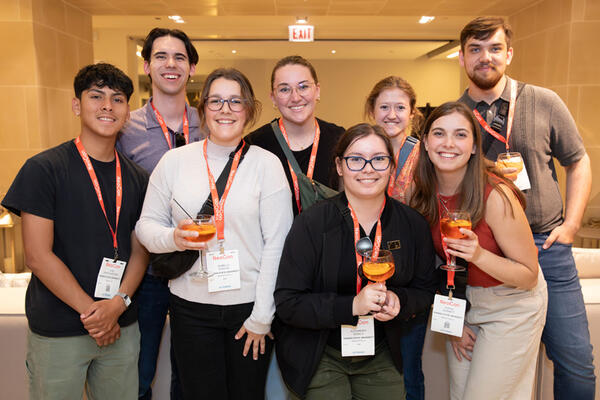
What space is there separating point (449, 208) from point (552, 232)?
664mm

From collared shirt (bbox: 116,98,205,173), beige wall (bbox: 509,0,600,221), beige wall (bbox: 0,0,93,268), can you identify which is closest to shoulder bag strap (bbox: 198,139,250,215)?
collared shirt (bbox: 116,98,205,173)

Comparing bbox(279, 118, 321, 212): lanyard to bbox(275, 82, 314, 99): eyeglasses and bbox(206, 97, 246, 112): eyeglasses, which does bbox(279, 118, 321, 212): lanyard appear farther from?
bbox(206, 97, 246, 112): eyeglasses

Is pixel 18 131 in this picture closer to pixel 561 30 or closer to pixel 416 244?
pixel 416 244

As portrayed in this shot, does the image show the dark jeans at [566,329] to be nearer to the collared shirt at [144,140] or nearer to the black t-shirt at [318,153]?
the black t-shirt at [318,153]

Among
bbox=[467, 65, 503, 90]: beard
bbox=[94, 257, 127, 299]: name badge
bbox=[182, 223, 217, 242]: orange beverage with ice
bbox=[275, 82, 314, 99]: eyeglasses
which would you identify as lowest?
bbox=[94, 257, 127, 299]: name badge

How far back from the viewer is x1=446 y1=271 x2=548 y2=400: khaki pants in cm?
187

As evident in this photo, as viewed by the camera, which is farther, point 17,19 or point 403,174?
point 17,19

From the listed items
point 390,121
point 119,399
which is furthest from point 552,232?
point 119,399

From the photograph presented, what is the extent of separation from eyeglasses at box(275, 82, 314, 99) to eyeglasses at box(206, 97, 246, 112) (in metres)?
0.50

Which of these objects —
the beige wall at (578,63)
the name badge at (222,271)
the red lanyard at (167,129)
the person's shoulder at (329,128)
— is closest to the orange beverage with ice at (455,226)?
the name badge at (222,271)

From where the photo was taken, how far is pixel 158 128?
2.46m

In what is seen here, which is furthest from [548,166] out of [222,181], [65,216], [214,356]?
[65,216]

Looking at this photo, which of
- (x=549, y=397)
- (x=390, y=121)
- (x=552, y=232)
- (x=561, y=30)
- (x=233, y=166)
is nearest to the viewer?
(x=233, y=166)

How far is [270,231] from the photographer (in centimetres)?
188
